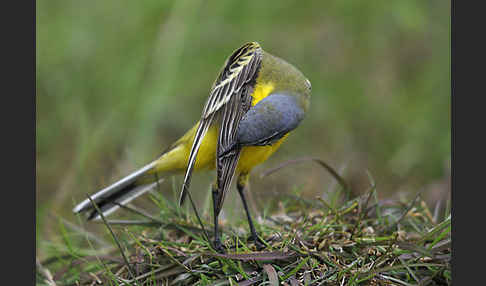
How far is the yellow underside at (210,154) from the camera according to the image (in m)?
3.19

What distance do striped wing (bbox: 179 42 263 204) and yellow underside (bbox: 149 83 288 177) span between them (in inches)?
2.6

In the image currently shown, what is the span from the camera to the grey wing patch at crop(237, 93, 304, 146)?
2.88 m

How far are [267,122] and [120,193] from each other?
1.19 meters

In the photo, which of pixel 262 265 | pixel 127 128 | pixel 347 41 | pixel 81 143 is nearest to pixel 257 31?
pixel 347 41

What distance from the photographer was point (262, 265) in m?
2.83

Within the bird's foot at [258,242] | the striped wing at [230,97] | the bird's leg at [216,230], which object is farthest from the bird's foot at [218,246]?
the striped wing at [230,97]

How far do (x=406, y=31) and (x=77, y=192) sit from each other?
3970mm

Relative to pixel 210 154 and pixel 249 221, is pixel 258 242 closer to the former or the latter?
pixel 249 221

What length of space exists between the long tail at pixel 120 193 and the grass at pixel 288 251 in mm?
111

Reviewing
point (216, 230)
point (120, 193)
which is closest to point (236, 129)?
point (216, 230)

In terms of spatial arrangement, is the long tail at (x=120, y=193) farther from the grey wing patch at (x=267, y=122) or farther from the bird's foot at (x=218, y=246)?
the grey wing patch at (x=267, y=122)

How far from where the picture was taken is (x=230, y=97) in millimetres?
3109

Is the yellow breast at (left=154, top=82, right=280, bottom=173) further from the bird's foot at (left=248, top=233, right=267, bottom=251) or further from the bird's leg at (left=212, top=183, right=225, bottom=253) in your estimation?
the bird's foot at (left=248, top=233, right=267, bottom=251)

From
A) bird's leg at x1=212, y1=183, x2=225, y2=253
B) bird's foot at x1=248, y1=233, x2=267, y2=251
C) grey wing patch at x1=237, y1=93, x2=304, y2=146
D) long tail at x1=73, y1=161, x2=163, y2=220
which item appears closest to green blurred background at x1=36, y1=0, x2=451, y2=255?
long tail at x1=73, y1=161, x2=163, y2=220
